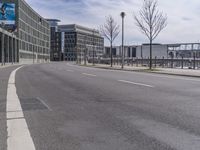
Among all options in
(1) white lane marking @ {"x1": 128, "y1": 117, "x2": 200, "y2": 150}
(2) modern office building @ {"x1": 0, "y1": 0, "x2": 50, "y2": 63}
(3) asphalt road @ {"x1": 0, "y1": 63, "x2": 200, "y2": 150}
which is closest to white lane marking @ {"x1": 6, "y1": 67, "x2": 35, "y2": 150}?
(3) asphalt road @ {"x1": 0, "y1": 63, "x2": 200, "y2": 150}

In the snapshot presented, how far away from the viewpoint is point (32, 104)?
11.6 metres

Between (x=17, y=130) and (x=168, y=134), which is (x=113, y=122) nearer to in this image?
(x=168, y=134)

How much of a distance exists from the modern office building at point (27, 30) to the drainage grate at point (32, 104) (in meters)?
84.3

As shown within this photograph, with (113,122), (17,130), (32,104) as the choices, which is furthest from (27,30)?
(17,130)

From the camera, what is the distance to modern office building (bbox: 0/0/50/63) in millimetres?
123812

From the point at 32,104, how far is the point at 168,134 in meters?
5.52

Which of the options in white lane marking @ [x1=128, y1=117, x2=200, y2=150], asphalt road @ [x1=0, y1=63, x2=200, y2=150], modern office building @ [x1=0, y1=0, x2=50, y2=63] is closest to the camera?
white lane marking @ [x1=128, y1=117, x2=200, y2=150]

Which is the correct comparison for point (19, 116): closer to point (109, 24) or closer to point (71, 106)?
point (71, 106)

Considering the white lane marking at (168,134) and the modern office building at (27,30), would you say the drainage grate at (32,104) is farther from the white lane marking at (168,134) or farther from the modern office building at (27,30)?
the modern office building at (27,30)

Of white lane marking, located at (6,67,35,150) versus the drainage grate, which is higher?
the drainage grate

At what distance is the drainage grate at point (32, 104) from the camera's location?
1069 cm

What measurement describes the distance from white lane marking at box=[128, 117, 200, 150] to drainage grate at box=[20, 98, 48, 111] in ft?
10.4

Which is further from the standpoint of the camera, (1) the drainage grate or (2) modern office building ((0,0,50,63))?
(2) modern office building ((0,0,50,63))

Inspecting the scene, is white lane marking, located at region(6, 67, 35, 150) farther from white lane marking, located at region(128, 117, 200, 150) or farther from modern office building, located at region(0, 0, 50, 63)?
modern office building, located at region(0, 0, 50, 63)
